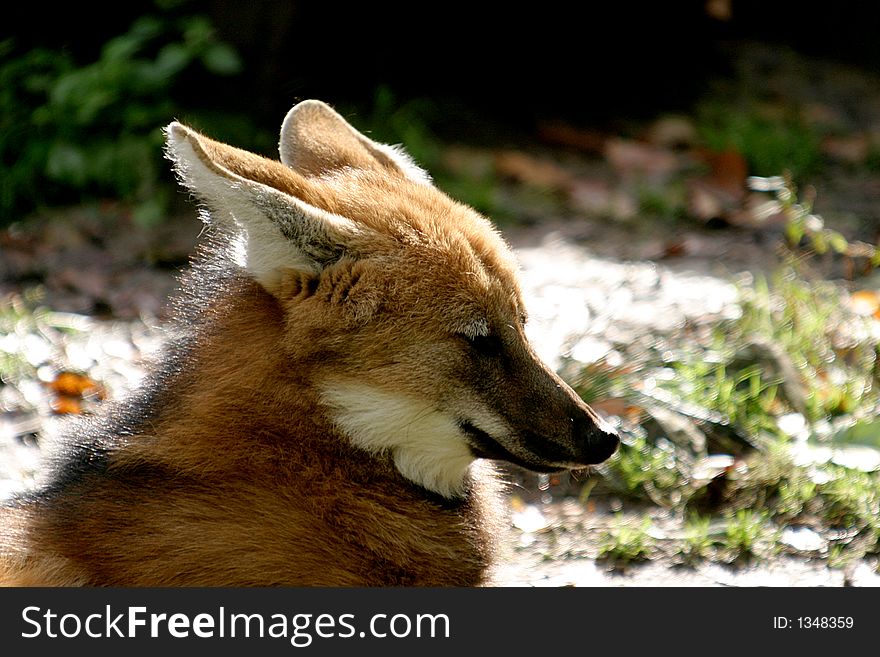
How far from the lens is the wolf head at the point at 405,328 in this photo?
3039 millimetres

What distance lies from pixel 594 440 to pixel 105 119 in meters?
5.36

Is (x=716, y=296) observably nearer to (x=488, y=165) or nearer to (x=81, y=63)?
(x=488, y=165)

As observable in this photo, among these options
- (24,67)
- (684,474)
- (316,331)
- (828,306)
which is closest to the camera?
(316,331)

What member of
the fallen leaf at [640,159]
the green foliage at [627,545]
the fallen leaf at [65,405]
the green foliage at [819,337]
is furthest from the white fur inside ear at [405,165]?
the fallen leaf at [640,159]

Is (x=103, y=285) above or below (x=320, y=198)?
below

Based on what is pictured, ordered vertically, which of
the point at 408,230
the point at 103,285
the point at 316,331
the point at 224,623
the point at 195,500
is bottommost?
the point at 103,285

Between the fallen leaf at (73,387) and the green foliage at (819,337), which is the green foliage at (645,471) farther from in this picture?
the fallen leaf at (73,387)

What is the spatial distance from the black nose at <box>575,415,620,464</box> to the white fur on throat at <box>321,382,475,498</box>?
1.10ft

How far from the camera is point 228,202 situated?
281 cm

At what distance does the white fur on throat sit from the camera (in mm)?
3070

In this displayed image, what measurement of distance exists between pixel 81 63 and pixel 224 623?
6.28 m

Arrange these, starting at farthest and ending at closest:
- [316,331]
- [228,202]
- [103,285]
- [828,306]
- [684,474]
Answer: [103,285] → [828,306] → [684,474] → [316,331] → [228,202]

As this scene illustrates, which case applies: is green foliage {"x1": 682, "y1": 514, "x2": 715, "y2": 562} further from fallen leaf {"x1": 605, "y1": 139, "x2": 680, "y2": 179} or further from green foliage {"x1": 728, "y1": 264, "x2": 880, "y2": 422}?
fallen leaf {"x1": 605, "y1": 139, "x2": 680, "y2": 179}

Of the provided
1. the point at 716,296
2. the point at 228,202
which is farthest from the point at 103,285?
the point at 228,202
